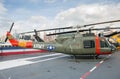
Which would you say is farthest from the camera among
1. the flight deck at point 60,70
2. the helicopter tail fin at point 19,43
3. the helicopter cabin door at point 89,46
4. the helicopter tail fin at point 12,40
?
the helicopter tail fin at point 12,40

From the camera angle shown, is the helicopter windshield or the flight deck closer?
the flight deck

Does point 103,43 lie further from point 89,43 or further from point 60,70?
point 60,70

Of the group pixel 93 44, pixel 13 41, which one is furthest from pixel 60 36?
pixel 13 41

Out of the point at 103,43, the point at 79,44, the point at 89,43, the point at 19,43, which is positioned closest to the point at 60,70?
the point at 79,44

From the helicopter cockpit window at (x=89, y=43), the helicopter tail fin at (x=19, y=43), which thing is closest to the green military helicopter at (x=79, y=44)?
the helicopter cockpit window at (x=89, y=43)

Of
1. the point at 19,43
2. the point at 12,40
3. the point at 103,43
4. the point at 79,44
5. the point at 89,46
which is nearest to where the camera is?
the point at 89,46

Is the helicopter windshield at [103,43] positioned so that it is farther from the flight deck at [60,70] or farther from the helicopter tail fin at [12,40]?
the helicopter tail fin at [12,40]

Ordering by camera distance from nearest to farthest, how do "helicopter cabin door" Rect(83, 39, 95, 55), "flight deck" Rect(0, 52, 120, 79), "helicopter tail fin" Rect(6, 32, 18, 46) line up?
"flight deck" Rect(0, 52, 120, 79), "helicopter cabin door" Rect(83, 39, 95, 55), "helicopter tail fin" Rect(6, 32, 18, 46)

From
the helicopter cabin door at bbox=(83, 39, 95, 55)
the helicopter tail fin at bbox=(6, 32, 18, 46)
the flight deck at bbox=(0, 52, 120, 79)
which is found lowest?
the flight deck at bbox=(0, 52, 120, 79)

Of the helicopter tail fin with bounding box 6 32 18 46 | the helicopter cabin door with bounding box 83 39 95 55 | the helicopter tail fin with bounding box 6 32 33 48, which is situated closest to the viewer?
the helicopter cabin door with bounding box 83 39 95 55

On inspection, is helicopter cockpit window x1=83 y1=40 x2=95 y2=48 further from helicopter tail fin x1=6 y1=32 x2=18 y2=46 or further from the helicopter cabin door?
helicopter tail fin x1=6 y1=32 x2=18 y2=46

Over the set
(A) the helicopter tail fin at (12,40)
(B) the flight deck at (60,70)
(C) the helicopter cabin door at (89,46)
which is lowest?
(B) the flight deck at (60,70)

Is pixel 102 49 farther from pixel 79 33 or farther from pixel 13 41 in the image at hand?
pixel 13 41

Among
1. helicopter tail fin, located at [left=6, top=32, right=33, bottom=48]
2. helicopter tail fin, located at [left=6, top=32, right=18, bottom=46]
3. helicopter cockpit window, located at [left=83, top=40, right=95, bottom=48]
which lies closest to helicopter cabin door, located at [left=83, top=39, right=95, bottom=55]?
helicopter cockpit window, located at [left=83, top=40, right=95, bottom=48]
